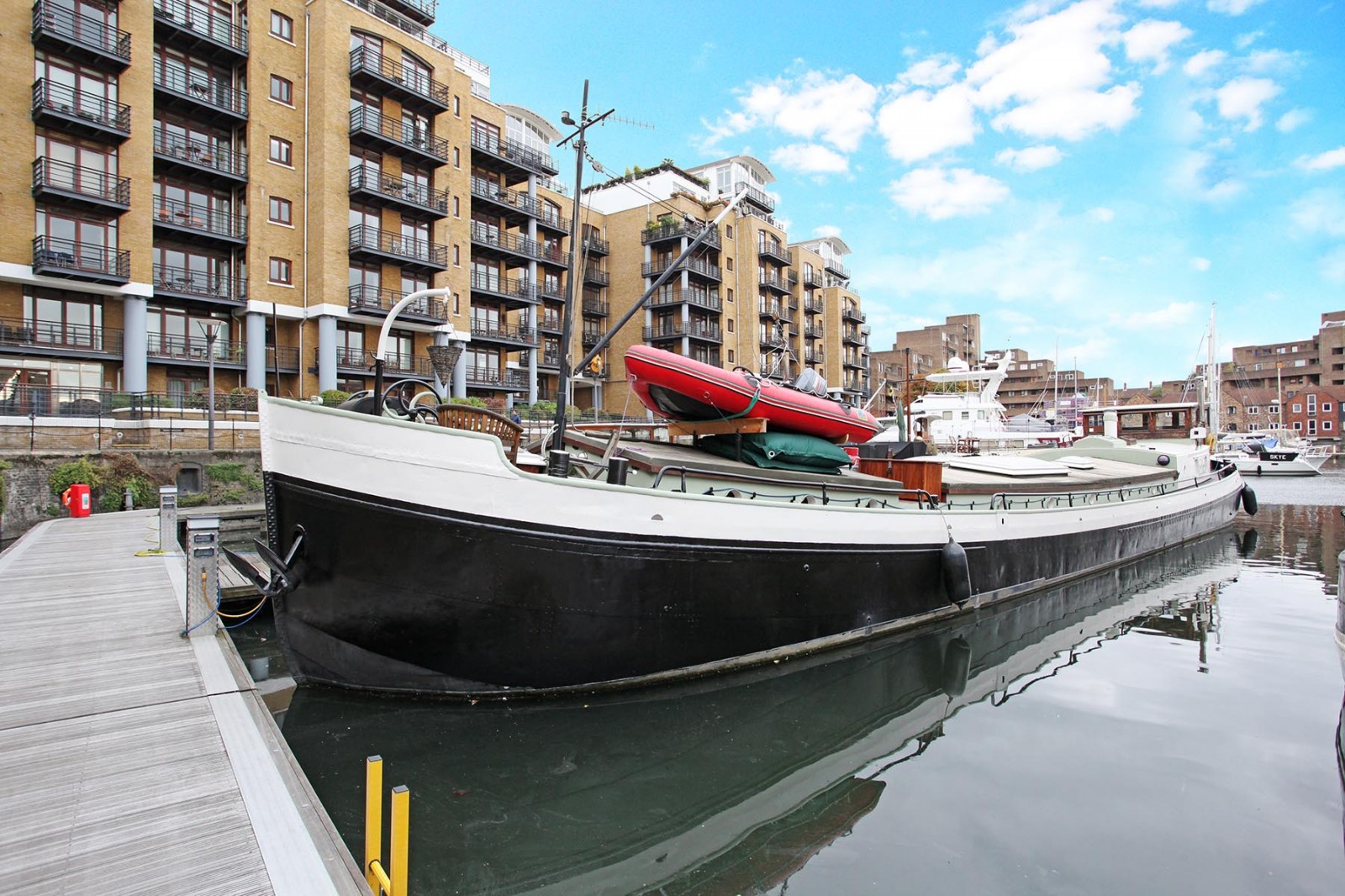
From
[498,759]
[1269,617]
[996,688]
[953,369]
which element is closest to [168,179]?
[498,759]

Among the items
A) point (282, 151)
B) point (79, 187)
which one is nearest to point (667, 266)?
point (282, 151)

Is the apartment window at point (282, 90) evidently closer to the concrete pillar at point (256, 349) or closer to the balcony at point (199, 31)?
the balcony at point (199, 31)

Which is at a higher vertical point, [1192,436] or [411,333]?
[411,333]

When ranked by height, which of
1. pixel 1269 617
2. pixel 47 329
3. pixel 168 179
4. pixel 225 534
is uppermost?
pixel 168 179

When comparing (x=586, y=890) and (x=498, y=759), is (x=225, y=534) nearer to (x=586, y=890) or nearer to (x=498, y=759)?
(x=498, y=759)

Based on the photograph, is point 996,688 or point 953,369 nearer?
point 996,688

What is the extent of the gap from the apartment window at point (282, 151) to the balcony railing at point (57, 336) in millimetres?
8961

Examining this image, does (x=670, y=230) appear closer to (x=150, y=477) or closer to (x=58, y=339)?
(x=58, y=339)

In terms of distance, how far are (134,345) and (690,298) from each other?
30421 millimetres

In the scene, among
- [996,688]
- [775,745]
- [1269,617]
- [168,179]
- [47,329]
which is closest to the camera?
[775,745]

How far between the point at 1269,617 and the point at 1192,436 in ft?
47.5

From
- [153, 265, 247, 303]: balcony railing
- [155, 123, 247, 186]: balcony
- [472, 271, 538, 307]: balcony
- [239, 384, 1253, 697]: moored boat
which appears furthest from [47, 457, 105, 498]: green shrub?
[472, 271, 538, 307]: balcony

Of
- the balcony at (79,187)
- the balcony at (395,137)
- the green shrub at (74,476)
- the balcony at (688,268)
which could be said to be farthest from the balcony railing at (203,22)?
the balcony at (688,268)

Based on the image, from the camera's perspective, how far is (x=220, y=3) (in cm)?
2575
